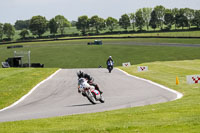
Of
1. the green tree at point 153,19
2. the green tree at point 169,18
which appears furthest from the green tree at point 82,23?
the green tree at point 169,18

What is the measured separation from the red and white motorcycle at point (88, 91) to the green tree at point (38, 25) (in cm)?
17728

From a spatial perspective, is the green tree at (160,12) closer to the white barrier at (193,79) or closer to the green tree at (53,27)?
the green tree at (53,27)

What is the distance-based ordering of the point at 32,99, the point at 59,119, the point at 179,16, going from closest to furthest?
1. the point at 59,119
2. the point at 32,99
3. the point at 179,16

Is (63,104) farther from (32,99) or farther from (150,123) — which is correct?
(150,123)

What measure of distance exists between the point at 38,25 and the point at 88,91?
178 metres

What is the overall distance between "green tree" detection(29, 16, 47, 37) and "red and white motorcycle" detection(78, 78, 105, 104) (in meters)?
177

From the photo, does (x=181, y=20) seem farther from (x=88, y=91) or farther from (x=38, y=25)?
(x=88, y=91)

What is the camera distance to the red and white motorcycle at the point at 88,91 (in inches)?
567

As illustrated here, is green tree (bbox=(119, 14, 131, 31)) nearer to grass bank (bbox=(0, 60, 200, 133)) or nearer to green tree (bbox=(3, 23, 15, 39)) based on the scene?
green tree (bbox=(3, 23, 15, 39))

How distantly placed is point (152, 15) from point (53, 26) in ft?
179

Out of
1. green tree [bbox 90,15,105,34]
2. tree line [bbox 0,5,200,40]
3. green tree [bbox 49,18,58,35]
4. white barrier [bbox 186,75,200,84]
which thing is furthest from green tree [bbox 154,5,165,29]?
white barrier [bbox 186,75,200,84]

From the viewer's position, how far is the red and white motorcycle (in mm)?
14414

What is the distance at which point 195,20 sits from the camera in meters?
152

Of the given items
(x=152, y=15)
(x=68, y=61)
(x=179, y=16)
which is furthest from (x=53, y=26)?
(x=68, y=61)
